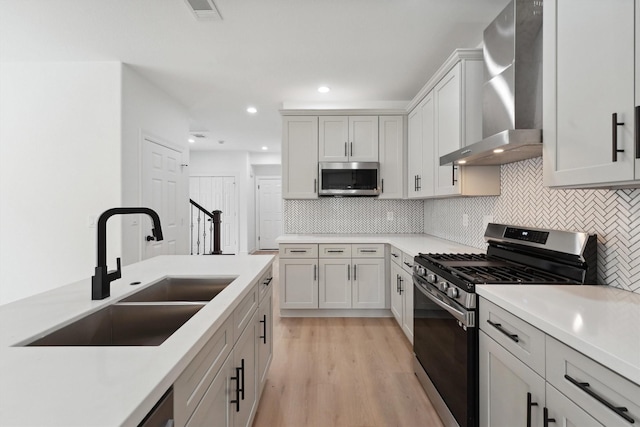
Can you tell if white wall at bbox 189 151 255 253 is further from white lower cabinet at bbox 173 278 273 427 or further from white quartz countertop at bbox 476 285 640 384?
white quartz countertop at bbox 476 285 640 384

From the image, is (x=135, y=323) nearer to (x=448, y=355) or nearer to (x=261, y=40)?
(x=448, y=355)

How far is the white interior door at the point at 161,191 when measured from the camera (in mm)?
3598

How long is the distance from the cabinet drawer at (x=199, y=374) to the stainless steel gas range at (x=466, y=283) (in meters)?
1.11

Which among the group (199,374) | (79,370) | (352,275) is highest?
(79,370)

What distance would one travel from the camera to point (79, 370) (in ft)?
2.34

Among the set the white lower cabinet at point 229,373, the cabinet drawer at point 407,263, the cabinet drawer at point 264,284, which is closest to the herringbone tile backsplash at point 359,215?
the cabinet drawer at point 407,263

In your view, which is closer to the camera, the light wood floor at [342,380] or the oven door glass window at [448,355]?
the oven door glass window at [448,355]

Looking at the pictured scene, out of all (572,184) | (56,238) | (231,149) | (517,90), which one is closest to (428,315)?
(572,184)

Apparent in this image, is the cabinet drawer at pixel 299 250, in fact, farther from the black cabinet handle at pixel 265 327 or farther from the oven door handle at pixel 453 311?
the oven door handle at pixel 453 311

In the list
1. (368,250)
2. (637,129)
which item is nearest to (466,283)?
(637,129)

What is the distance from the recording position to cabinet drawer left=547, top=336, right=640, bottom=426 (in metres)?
0.78

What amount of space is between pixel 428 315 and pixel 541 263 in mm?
707

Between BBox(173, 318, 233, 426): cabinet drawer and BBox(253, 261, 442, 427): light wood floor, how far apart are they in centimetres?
102

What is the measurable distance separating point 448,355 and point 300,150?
2.79 m
